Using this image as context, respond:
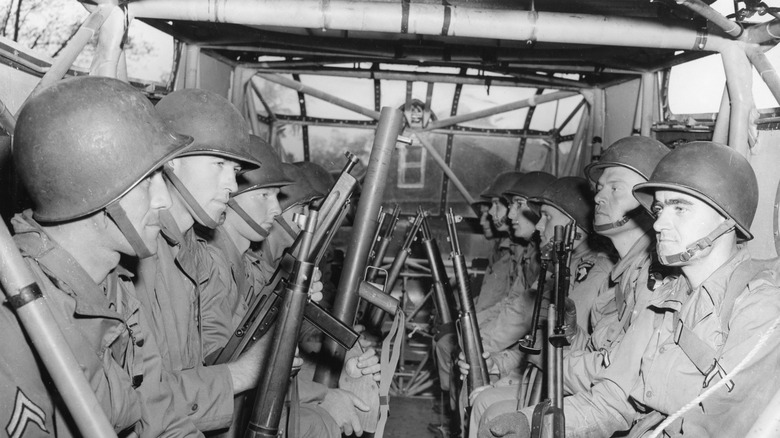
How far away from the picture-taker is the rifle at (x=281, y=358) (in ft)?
7.09

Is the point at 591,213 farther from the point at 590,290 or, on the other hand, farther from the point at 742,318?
the point at 742,318

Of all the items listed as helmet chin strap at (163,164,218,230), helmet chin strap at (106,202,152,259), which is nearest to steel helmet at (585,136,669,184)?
helmet chin strap at (163,164,218,230)

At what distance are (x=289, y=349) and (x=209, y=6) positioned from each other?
2.59m

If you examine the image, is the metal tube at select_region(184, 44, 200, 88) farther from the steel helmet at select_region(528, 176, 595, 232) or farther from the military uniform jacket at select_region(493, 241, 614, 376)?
the military uniform jacket at select_region(493, 241, 614, 376)

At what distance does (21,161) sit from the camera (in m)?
1.98

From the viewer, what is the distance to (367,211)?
335 cm

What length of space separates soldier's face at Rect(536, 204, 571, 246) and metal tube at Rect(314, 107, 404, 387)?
2.46 meters

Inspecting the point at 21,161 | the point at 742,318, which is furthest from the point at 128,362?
the point at 742,318

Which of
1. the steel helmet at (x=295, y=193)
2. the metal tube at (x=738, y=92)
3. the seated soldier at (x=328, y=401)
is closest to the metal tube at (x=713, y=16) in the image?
the metal tube at (x=738, y=92)

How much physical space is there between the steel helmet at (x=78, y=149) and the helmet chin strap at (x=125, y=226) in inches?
1.6

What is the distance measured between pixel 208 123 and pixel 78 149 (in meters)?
1.24

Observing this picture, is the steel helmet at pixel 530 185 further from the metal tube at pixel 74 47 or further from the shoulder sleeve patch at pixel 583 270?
the metal tube at pixel 74 47

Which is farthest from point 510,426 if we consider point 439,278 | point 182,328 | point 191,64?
point 191,64

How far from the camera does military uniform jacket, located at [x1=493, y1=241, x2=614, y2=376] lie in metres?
4.14
